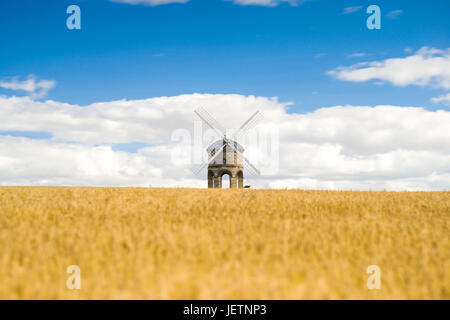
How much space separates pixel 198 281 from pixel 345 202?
949cm

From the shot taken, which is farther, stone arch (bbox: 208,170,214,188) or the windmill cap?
the windmill cap

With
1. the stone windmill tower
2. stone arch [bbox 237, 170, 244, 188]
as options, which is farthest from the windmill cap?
stone arch [bbox 237, 170, 244, 188]

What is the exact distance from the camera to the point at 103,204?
36.3 feet

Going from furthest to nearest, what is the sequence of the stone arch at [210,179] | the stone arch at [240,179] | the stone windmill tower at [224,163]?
1. the stone arch at [240,179]
2. the stone arch at [210,179]
3. the stone windmill tower at [224,163]

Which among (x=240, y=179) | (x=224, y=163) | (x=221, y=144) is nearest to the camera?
(x=224, y=163)

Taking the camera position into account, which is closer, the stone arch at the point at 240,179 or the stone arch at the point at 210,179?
the stone arch at the point at 210,179

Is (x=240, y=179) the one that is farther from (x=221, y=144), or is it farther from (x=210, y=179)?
(x=221, y=144)

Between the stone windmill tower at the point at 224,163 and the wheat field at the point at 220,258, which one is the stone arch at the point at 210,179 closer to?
the stone windmill tower at the point at 224,163

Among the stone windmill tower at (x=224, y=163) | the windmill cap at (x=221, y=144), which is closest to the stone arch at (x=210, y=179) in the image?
the stone windmill tower at (x=224, y=163)

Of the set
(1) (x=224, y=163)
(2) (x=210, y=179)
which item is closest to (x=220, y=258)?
(1) (x=224, y=163)

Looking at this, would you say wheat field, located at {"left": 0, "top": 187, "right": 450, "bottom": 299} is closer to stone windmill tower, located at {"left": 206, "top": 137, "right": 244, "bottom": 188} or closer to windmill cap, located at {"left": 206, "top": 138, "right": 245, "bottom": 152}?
stone windmill tower, located at {"left": 206, "top": 137, "right": 244, "bottom": 188}
